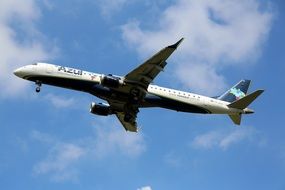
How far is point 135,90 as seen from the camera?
239 ft

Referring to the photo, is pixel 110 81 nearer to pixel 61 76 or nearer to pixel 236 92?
pixel 61 76

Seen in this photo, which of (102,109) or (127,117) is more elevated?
(102,109)

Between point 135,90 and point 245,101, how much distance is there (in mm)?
13357

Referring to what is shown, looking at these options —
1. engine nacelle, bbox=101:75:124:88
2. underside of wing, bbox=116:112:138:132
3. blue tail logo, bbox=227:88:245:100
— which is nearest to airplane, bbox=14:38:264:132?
engine nacelle, bbox=101:75:124:88

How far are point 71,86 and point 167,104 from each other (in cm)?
1179

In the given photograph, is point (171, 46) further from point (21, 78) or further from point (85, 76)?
point (21, 78)

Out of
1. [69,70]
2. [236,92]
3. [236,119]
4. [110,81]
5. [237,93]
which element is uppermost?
[236,92]

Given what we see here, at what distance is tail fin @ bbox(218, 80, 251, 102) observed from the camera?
81.2 m

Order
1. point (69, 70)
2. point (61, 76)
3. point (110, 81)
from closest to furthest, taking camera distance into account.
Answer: point (110, 81), point (61, 76), point (69, 70)

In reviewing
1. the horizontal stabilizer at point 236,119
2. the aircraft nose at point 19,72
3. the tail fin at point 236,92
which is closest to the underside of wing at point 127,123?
the tail fin at point 236,92

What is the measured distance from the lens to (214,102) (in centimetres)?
7800

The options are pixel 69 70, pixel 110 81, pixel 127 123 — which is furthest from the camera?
pixel 127 123

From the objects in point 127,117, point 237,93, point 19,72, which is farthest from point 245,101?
point 19,72

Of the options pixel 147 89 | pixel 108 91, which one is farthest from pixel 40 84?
pixel 147 89
